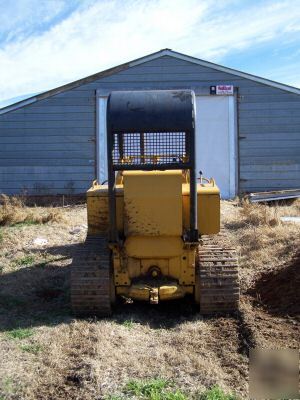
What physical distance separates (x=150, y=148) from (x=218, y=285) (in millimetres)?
1553

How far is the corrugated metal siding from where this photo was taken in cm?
1551

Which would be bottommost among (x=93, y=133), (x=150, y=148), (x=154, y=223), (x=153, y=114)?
(x=154, y=223)

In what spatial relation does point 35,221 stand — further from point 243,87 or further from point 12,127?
point 243,87

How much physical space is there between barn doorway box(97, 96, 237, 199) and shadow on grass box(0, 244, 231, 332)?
27.4ft

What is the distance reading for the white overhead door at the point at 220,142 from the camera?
15.6m

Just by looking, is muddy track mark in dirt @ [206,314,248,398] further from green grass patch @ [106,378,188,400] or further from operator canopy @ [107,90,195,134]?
operator canopy @ [107,90,195,134]

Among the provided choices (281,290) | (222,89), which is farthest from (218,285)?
(222,89)

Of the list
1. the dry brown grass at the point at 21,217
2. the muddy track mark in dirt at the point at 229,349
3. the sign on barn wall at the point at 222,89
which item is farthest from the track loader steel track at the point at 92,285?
the sign on barn wall at the point at 222,89

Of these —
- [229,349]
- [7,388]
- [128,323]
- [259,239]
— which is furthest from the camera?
[259,239]

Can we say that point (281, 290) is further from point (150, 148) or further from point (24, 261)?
point (24, 261)

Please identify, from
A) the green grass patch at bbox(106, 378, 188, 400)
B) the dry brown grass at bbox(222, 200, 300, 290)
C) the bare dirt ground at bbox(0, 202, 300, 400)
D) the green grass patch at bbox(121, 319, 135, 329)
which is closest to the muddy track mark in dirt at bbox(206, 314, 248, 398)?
the bare dirt ground at bbox(0, 202, 300, 400)

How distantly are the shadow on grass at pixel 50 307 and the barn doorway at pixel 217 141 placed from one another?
27.4 ft

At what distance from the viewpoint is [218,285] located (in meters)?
5.51

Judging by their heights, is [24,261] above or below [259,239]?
below
